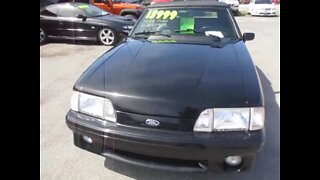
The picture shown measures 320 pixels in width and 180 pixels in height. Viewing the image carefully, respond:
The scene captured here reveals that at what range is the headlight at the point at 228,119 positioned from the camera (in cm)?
205

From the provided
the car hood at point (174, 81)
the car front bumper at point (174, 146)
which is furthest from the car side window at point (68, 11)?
the car front bumper at point (174, 146)

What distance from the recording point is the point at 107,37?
832cm

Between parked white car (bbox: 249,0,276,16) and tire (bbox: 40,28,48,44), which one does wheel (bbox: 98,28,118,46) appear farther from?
parked white car (bbox: 249,0,276,16)

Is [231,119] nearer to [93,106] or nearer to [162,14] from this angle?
[93,106]

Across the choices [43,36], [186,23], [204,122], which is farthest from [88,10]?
[204,122]

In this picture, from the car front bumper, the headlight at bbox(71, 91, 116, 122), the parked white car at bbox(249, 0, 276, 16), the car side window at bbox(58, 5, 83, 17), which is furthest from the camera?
the parked white car at bbox(249, 0, 276, 16)

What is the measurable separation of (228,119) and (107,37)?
6704 millimetres

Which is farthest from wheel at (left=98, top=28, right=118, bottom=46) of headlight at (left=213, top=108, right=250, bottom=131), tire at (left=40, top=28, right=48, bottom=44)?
headlight at (left=213, top=108, right=250, bottom=131)

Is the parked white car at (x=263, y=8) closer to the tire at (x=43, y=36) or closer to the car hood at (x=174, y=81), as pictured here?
the tire at (x=43, y=36)

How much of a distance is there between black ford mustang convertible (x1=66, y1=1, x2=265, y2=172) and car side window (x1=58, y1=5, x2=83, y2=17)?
18.9ft

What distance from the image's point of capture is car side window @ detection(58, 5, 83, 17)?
7.79 m

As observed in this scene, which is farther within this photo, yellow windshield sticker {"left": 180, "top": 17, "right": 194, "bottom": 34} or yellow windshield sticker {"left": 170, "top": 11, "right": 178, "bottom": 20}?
yellow windshield sticker {"left": 170, "top": 11, "right": 178, "bottom": 20}

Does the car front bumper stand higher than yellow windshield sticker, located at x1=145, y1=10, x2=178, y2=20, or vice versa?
yellow windshield sticker, located at x1=145, y1=10, x2=178, y2=20

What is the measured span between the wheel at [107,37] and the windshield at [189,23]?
464 cm
